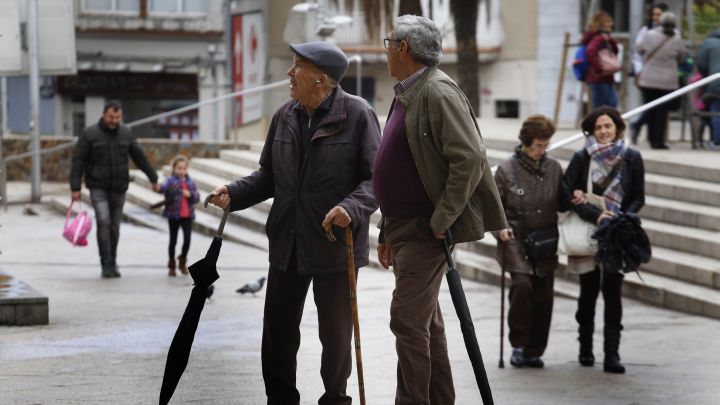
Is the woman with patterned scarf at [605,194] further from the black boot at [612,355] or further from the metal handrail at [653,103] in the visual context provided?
the metal handrail at [653,103]

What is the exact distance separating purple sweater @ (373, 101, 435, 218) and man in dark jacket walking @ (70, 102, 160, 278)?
26.7ft

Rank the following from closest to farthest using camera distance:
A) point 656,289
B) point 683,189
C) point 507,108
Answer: point 656,289, point 683,189, point 507,108

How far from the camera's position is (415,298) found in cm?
661

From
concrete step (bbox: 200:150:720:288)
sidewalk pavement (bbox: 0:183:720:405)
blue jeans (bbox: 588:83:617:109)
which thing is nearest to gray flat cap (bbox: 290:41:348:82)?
sidewalk pavement (bbox: 0:183:720:405)

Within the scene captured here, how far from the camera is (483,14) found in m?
36.9

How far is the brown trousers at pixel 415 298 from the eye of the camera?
662 cm

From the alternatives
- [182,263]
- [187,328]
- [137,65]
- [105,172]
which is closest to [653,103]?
[182,263]

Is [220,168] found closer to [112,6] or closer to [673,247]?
[673,247]

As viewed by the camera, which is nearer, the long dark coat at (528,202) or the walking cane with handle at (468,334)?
the walking cane with handle at (468,334)

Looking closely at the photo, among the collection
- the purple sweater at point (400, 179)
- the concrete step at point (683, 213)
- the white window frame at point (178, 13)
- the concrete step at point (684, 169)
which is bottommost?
the concrete step at point (683, 213)

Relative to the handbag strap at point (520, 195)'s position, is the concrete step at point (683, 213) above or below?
below

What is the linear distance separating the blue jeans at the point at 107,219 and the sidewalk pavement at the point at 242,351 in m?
0.29

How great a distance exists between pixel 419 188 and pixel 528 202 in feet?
9.41

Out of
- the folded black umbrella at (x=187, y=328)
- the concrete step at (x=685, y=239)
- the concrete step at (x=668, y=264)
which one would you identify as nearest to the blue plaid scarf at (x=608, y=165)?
the concrete step at (x=668, y=264)
